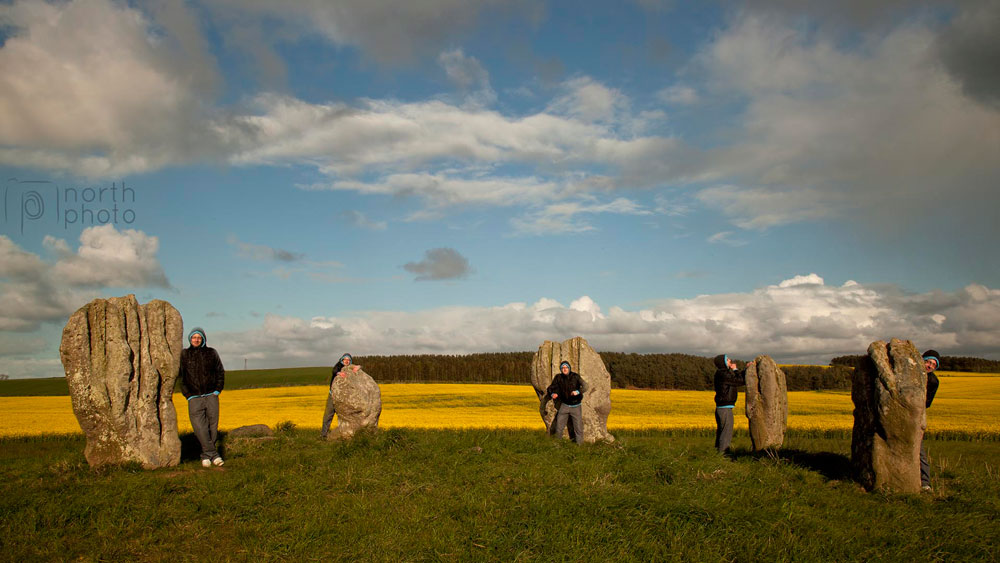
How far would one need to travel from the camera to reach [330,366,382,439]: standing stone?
14922 mm

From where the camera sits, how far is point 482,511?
7824 mm

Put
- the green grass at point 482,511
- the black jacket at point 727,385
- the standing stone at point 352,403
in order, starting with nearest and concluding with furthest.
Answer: the green grass at point 482,511 < the black jacket at point 727,385 < the standing stone at point 352,403

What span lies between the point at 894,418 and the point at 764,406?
230 inches

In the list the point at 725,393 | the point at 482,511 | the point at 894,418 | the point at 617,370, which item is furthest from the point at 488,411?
the point at 617,370

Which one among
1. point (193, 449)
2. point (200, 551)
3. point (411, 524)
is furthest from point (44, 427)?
point (411, 524)

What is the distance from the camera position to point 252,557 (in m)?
6.68

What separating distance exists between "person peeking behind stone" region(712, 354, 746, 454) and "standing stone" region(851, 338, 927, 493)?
115 inches

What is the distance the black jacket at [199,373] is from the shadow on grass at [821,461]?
37.8 feet

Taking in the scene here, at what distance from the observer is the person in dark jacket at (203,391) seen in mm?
11500

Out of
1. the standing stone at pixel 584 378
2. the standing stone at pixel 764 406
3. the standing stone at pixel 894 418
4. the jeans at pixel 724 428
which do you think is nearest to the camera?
the standing stone at pixel 894 418

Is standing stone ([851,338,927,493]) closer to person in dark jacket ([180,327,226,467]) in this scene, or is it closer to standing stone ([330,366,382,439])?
standing stone ([330,366,382,439])

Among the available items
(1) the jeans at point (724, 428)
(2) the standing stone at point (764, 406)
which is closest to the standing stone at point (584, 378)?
(1) the jeans at point (724, 428)

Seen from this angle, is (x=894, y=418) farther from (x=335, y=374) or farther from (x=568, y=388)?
(x=335, y=374)

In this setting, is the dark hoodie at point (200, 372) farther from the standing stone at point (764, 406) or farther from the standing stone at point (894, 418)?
the standing stone at point (764, 406)
